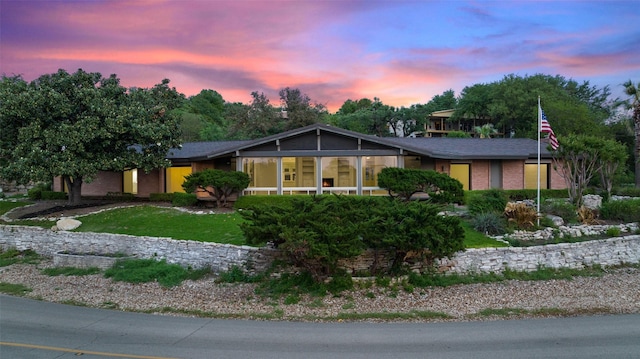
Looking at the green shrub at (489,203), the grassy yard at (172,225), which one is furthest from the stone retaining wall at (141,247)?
the green shrub at (489,203)

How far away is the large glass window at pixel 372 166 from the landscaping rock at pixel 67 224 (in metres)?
12.9

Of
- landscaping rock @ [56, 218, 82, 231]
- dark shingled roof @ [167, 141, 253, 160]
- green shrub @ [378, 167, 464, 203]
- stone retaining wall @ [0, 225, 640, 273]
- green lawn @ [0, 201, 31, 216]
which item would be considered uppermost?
dark shingled roof @ [167, 141, 253, 160]

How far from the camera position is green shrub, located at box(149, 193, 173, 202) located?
22594 millimetres

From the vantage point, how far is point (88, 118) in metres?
18.2

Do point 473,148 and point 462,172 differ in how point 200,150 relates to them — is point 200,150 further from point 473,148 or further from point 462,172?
point 473,148

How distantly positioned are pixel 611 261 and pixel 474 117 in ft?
156

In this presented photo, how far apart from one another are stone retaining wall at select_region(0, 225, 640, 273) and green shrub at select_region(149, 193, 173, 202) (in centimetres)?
682

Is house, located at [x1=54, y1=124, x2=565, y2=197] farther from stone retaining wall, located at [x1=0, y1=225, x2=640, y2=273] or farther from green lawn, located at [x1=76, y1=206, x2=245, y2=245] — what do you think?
stone retaining wall, located at [x1=0, y1=225, x2=640, y2=273]

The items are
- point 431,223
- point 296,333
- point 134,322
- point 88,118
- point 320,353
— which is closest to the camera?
point 320,353

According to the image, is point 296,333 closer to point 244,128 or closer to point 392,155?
point 392,155

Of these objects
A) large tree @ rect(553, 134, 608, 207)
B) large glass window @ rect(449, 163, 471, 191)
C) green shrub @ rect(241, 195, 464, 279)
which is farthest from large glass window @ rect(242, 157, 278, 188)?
large tree @ rect(553, 134, 608, 207)

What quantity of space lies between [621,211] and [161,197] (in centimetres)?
2075

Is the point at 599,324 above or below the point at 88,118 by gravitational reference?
below

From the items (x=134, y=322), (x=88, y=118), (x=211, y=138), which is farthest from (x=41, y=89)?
(x=211, y=138)
